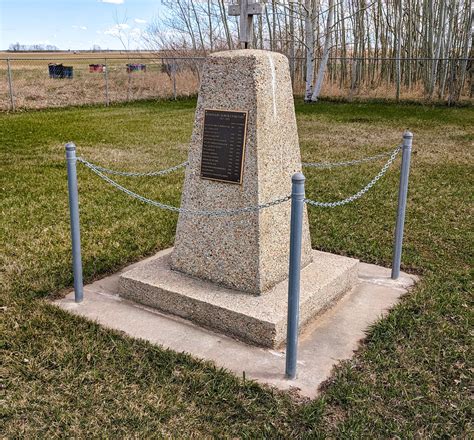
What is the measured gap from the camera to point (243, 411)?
290 cm

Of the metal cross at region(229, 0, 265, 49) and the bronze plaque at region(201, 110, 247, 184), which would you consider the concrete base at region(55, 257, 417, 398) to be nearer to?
the bronze plaque at region(201, 110, 247, 184)

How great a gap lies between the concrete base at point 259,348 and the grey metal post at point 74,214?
0.14 metres

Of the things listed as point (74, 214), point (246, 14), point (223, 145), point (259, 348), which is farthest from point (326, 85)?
point (259, 348)

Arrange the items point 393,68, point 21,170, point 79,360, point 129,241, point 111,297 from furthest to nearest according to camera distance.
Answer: point 393,68 < point 21,170 < point 129,241 < point 111,297 < point 79,360

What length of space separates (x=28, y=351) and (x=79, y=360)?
36 cm

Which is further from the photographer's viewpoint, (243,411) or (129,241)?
(129,241)

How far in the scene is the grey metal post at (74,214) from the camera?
12.8ft

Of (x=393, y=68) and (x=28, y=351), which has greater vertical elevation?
(x=393, y=68)

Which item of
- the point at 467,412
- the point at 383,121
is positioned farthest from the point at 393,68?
the point at 467,412

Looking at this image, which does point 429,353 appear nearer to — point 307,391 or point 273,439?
point 307,391

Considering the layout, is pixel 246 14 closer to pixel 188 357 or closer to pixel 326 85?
pixel 188 357

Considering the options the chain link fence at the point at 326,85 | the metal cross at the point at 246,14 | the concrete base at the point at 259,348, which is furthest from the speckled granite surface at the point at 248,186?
the chain link fence at the point at 326,85

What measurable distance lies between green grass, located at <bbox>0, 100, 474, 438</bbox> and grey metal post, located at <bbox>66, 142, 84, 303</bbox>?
0.83 ft

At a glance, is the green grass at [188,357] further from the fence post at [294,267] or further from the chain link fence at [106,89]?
the chain link fence at [106,89]
